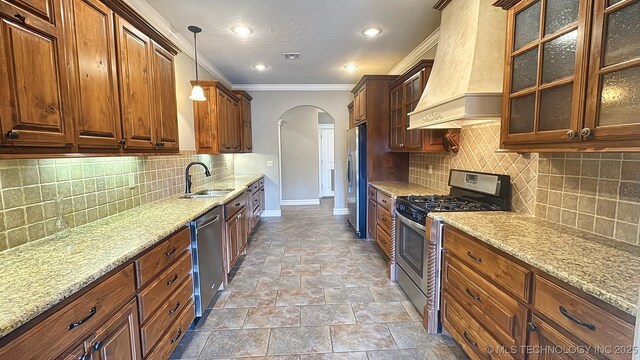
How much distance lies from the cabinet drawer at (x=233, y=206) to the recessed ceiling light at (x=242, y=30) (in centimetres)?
186

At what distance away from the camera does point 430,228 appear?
2.05 metres

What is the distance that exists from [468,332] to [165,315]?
6.20 ft

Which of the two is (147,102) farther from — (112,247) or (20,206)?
(112,247)

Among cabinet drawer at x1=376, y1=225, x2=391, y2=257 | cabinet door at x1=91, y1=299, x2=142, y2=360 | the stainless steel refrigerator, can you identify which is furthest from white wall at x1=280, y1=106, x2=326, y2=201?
cabinet door at x1=91, y1=299, x2=142, y2=360

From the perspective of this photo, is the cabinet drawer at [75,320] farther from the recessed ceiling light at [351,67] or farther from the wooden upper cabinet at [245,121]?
the recessed ceiling light at [351,67]

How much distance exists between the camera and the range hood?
179 centimetres

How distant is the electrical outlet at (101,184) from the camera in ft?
6.43

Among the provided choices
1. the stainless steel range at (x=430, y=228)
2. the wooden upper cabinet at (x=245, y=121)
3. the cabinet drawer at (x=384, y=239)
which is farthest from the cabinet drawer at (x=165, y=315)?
the wooden upper cabinet at (x=245, y=121)

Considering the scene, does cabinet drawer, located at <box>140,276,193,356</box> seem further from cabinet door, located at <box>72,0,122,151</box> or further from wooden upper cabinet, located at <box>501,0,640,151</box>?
wooden upper cabinet, located at <box>501,0,640,151</box>

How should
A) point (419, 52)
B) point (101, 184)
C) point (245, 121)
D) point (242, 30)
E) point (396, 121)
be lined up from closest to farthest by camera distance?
1. point (101, 184)
2. point (242, 30)
3. point (419, 52)
4. point (396, 121)
5. point (245, 121)

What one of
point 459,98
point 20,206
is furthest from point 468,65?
point 20,206

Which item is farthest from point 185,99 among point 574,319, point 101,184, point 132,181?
point 574,319

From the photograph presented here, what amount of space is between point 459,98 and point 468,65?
0.88ft

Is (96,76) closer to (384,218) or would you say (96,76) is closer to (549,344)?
(549,344)
